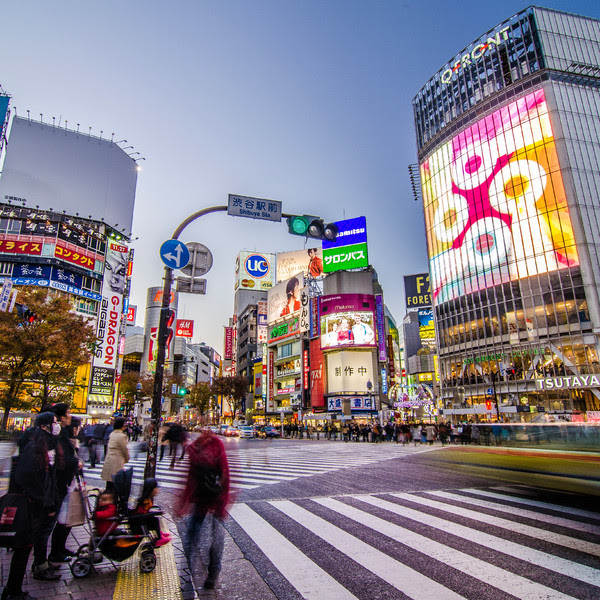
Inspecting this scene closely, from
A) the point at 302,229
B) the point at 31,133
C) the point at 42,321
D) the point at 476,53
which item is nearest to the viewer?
the point at 302,229

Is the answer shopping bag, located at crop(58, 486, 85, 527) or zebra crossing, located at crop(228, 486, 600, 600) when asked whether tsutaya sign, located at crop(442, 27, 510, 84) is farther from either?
shopping bag, located at crop(58, 486, 85, 527)

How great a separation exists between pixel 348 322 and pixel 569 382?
27741 mm

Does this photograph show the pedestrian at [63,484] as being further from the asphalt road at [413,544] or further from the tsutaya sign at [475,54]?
the tsutaya sign at [475,54]

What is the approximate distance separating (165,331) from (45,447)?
4764mm

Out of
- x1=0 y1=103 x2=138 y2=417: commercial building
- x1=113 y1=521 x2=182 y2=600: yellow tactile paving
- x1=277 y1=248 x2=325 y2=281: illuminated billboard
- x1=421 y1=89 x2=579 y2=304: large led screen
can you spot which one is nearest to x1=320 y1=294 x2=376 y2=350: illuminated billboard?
x1=421 y1=89 x2=579 y2=304: large led screen

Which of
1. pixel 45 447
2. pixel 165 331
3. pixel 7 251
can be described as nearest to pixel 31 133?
pixel 7 251

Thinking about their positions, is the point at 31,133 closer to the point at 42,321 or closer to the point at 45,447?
the point at 42,321

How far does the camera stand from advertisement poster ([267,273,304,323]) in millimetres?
66938

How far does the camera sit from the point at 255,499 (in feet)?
29.9

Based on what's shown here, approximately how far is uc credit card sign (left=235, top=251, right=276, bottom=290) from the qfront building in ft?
118

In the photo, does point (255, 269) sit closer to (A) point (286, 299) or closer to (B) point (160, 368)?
(A) point (286, 299)

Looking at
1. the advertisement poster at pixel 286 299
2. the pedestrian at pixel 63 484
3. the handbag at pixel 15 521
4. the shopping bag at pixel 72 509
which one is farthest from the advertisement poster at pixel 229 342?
the handbag at pixel 15 521

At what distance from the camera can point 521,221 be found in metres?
54.8

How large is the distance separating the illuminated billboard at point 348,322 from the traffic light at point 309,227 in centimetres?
4944
